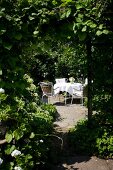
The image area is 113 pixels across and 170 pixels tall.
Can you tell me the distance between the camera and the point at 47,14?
187 inches

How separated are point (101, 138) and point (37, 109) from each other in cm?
254

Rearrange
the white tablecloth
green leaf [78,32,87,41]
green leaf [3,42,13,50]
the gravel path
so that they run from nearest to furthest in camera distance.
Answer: green leaf [3,42,13,50], green leaf [78,32,87,41], the gravel path, the white tablecloth

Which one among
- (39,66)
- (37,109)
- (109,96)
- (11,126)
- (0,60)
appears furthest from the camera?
(39,66)

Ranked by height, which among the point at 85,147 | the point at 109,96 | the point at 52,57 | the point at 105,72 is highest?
the point at 52,57

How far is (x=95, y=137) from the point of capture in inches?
237

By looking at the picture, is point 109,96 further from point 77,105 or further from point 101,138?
point 77,105

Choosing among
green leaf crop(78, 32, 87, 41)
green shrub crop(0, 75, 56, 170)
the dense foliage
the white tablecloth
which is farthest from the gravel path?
green leaf crop(78, 32, 87, 41)

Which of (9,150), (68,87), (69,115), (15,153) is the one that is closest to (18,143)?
(9,150)

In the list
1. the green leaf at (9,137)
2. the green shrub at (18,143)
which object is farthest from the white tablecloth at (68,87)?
the green leaf at (9,137)

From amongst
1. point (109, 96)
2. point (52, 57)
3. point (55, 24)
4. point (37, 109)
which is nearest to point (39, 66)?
point (52, 57)

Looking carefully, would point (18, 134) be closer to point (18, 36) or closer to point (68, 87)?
point (18, 36)

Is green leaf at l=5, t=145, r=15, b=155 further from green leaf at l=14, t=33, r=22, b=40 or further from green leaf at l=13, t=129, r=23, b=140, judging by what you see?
green leaf at l=14, t=33, r=22, b=40

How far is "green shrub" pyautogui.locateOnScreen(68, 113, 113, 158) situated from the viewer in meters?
5.78

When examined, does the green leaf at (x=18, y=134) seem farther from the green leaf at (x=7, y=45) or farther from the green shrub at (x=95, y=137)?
the green shrub at (x=95, y=137)
